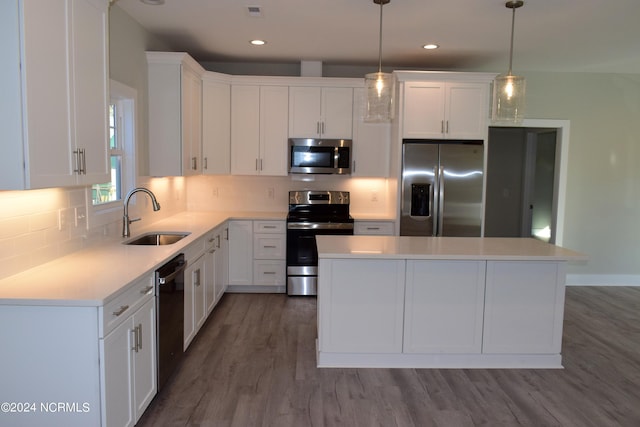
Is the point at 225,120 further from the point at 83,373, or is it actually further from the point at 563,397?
the point at 563,397

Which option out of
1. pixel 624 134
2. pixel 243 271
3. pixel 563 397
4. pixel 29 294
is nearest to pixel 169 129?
pixel 243 271

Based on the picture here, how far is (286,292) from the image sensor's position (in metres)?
5.21

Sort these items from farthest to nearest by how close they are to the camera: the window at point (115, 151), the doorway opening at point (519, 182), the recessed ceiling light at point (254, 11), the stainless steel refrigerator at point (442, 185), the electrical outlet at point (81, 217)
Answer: the doorway opening at point (519, 182) < the stainless steel refrigerator at point (442, 185) < the window at point (115, 151) < the recessed ceiling light at point (254, 11) < the electrical outlet at point (81, 217)

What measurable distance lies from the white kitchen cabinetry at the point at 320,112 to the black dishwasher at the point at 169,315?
2550 mm

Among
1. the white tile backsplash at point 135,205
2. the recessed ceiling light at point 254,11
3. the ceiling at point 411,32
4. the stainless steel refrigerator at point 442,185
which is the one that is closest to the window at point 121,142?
the white tile backsplash at point 135,205

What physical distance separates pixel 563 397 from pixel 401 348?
1.06 m

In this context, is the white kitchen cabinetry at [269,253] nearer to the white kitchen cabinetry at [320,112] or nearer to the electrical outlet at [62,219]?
the white kitchen cabinetry at [320,112]

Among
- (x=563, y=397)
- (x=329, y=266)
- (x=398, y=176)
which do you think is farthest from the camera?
(x=398, y=176)

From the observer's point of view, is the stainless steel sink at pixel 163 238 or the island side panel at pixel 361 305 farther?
the stainless steel sink at pixel 163 238

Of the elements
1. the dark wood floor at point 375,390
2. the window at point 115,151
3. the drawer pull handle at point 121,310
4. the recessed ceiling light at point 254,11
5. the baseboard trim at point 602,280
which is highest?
the recessed ceiling light at point 254,11

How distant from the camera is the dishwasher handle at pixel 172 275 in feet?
8.90

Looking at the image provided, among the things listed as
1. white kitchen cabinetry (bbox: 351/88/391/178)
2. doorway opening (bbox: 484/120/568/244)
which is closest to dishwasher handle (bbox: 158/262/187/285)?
white kitchen cabinetry (bbox: 351/88/391/178)

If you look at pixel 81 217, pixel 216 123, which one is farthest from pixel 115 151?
pixel 216 123

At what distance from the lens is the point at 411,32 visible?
4.08 metres
